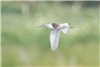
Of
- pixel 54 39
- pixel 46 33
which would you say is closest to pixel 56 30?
pixel 54 39

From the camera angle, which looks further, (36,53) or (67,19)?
(67,19)

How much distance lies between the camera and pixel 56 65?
1.96 m

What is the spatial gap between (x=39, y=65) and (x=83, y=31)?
28.7 inches

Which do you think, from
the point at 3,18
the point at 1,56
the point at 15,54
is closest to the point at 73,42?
the point at 15,54

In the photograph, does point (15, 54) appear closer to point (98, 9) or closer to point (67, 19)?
point (67, 19)

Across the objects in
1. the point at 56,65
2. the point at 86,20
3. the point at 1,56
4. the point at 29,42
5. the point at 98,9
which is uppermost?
the point at 98,9

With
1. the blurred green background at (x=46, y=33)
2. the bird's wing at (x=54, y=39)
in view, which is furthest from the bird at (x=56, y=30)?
the blurred green background at (x=46, y=33)

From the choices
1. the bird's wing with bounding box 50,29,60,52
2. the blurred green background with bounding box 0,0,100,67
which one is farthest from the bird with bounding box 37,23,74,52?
the blurred green background with bounding box 0,0,100,67

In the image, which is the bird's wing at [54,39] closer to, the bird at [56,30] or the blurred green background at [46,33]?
the bird at [56,30]

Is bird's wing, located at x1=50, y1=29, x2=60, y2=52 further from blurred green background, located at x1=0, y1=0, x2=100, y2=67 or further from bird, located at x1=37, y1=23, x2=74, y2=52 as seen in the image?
blurred green background, located at x1=0, y1=0, x2=100, y2=67

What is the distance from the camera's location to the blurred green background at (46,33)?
81.0 inches

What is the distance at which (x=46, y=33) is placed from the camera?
218cm

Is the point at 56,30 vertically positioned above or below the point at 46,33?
below

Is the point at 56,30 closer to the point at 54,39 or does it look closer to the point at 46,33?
the point at 54,39
